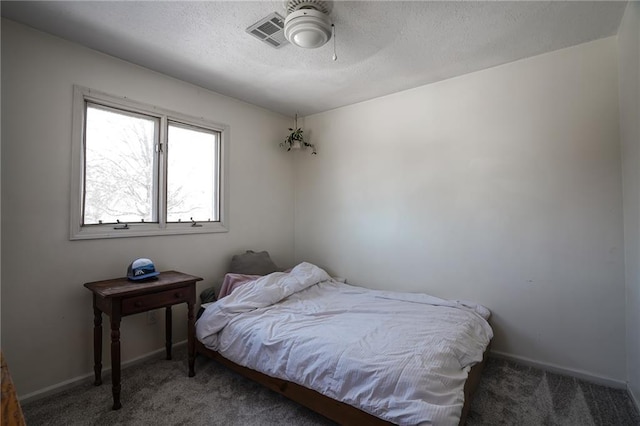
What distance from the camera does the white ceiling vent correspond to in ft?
6.25

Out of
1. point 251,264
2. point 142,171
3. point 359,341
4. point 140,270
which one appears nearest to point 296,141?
point 251,264

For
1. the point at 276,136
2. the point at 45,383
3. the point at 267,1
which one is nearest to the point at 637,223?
the point at 267,1

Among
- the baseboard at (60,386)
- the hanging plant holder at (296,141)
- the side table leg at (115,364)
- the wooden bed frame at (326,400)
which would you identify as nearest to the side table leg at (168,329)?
the baseboard at (60,386)

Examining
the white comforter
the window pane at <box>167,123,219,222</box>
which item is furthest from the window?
the white comforter

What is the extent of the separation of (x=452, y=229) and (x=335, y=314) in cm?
135

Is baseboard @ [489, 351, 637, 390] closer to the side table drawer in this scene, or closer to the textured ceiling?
the textured ceiling

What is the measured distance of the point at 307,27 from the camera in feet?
5.76

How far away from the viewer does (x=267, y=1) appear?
175 cm

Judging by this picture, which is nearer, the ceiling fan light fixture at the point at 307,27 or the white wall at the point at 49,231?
the ceiling fan light fixture at the point at 307,27

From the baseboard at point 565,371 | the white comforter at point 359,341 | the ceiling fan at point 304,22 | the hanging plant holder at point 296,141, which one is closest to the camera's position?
Result: the white comforter at point 359,341

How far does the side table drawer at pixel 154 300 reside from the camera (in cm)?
194

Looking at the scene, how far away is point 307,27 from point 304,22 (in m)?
0.03

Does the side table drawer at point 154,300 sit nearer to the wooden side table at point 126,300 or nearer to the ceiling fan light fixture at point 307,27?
the wooden side table at point 126,300

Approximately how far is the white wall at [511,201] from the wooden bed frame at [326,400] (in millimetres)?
914
